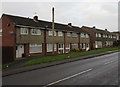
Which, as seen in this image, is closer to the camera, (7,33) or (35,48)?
(7,33)

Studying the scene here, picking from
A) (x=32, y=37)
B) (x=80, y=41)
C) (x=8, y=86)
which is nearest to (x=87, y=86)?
(x=8, y=86)

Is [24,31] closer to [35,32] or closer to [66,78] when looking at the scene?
[35,32]

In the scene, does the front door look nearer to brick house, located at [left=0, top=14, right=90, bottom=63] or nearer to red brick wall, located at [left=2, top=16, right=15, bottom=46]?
brick house, located at [left=0, top=14, right=90, bottom=63]

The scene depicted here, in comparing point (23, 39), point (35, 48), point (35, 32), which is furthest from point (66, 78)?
point (35, 32)

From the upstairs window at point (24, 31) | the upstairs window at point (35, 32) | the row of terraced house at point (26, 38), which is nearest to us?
the row of terraced house at point (26, 38)

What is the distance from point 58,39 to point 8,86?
83.8 ft

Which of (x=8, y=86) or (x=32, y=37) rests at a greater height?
(x=32, y=37)

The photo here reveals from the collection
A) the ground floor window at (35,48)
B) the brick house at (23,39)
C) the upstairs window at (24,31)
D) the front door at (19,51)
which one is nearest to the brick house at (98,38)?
the brick house at (23,39)

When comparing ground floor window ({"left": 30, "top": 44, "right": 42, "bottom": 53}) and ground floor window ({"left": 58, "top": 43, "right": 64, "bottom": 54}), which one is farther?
ground floor window ({"left": 58, "top": 43, "right": 64, "bottom": 54})

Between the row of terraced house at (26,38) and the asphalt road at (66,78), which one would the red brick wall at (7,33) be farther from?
the asphalt road at (66,78)

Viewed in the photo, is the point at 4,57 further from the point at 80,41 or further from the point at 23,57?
the point at 80,41

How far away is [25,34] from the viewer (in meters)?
26.2

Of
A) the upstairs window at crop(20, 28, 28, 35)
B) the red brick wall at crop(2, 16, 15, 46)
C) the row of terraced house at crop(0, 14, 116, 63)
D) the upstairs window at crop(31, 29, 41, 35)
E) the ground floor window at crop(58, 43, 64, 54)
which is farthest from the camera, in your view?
the ground floor window at crop(58, 43, 64, 54)

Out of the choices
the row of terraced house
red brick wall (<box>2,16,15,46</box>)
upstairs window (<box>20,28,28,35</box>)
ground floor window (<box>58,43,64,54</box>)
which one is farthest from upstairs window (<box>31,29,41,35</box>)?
ground floor window (<box>58,43,64,54</box>)
